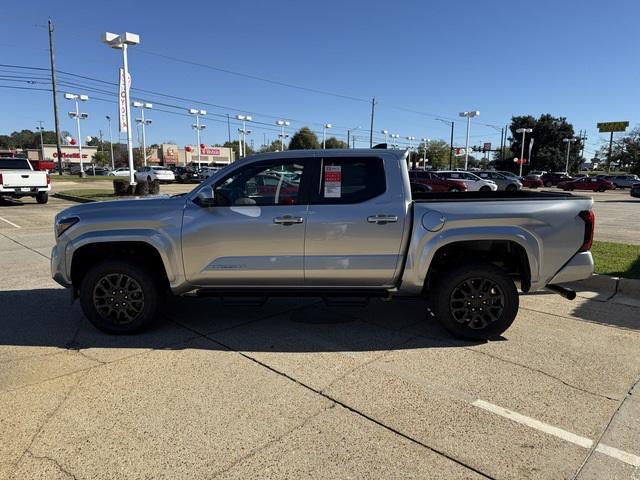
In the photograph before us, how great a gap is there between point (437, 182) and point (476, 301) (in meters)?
24.7

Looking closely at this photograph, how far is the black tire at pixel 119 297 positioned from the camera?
15.0ft

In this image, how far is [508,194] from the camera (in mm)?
4836

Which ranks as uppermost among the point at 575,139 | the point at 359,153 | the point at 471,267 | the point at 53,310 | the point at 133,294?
the point at 575,139

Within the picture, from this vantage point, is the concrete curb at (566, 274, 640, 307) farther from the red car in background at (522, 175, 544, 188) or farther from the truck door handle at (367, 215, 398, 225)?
the red car in background at (522, 175, 544, 188)

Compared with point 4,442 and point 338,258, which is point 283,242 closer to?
point 338,258

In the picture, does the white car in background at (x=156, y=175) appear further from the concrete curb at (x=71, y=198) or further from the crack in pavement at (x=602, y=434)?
the crack in pavement at (x=602, y=434)

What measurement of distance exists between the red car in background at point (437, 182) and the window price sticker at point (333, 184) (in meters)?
23.2

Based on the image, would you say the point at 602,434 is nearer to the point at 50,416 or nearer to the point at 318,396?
the point at 318,396

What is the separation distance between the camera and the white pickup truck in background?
17422 mm

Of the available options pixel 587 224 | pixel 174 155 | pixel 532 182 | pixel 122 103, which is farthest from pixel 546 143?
pixel 587 224

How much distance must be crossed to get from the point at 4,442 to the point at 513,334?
→ 438cm

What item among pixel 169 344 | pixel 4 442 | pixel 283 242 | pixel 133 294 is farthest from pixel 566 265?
pixel 4 442

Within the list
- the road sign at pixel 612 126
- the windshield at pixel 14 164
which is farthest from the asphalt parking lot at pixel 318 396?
the road sign at pixel 612 126

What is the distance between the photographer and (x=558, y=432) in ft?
9.89
